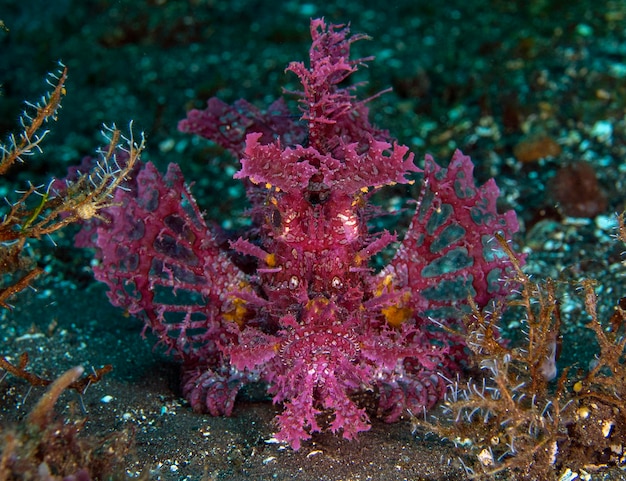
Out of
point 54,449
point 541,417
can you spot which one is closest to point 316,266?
point 541,417

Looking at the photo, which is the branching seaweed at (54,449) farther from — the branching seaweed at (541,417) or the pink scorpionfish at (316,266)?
the branching seaweed at (541,417)

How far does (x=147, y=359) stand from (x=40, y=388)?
0.81 meters

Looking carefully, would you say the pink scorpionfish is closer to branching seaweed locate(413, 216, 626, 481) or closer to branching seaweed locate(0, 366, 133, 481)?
branching seaweed locate(413, 216, 626, 481)

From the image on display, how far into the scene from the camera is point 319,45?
3.06m

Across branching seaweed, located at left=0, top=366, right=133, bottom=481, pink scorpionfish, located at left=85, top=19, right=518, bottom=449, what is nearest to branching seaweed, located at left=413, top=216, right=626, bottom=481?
pink scorpionfish, located at left=85, top=19, right=518, bottom=449

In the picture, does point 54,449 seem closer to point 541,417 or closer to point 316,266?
point 316,266

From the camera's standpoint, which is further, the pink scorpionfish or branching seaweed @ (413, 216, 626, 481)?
the pink scorpionfish

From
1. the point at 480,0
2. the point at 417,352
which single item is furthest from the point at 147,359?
the point at 480,0

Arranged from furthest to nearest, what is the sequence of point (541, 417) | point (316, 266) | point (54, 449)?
point (316, 266), point (541, 417), point (54, 449)

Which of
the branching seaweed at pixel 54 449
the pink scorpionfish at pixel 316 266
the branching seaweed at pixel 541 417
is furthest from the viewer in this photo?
the pink scorpionfish at pixel 316 266

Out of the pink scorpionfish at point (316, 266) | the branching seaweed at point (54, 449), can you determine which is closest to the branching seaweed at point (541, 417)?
the pink scorpionfish at point (316, 266)

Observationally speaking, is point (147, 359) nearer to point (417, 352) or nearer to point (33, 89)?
point (417, 352)

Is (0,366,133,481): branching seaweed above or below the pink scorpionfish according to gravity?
below

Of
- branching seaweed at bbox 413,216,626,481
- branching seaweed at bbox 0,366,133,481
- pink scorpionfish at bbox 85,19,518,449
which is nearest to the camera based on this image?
branching seaweed at bbox 0,366,133,481
